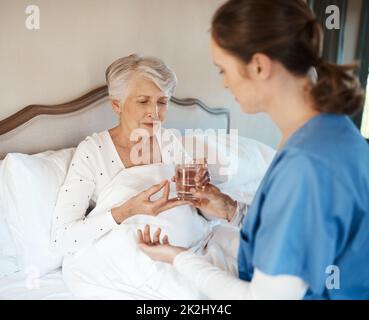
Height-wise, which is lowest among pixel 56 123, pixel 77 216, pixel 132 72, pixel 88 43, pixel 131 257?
pixel 131 257

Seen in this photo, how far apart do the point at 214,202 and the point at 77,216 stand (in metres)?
0.45

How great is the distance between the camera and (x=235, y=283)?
32.6 inches

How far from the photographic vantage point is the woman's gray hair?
1384mm

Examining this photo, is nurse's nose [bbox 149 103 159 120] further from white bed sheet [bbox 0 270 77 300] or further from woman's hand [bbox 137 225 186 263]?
white bed sheet [bbox 0 270 77 300]

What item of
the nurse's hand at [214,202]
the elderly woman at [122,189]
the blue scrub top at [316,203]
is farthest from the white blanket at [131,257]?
the blue scrub top at [316,203]

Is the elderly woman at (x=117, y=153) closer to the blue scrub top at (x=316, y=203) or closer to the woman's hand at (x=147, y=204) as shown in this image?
the woman's hand at (x=147, y=204)

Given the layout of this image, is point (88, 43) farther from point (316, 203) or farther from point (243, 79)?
point (316, 203)

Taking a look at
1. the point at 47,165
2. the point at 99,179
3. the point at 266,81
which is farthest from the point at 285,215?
the point at 47,165

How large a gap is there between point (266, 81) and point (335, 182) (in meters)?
0.25

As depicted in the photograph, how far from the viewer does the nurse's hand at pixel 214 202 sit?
1201 mm

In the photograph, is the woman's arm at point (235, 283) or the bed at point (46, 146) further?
the bed at point (46, 146)

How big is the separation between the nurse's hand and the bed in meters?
0.50

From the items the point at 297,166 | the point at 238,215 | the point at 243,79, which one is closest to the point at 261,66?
the point at 243,79
